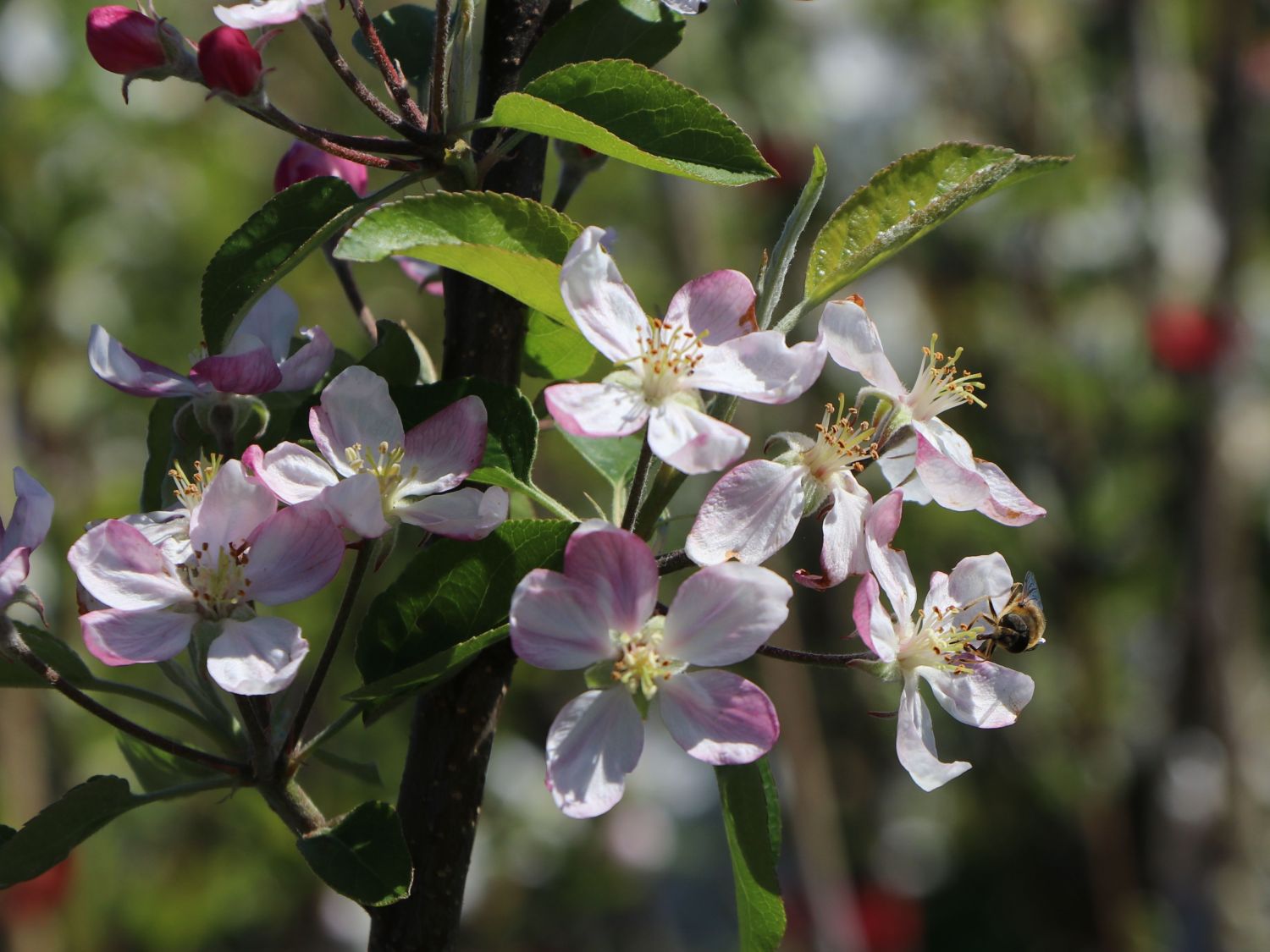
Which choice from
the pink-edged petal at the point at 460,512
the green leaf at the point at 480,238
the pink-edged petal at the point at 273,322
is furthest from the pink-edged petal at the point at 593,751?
the pink-edged petal at the point at 273,322

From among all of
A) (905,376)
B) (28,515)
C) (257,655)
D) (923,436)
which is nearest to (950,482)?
(923,436)

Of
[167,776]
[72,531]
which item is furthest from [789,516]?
[72,531]

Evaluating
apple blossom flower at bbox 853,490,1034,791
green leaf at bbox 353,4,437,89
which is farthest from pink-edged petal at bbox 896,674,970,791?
green leaf at bbox 353,4,437,89

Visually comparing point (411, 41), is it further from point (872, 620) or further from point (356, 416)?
point (872, 620)

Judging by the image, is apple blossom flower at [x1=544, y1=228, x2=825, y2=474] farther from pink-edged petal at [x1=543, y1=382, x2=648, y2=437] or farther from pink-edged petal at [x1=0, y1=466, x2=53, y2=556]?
pink-edged petal at [x1=0, y1=466, x2=53, y2=556]

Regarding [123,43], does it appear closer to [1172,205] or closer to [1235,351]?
[1235,351]
